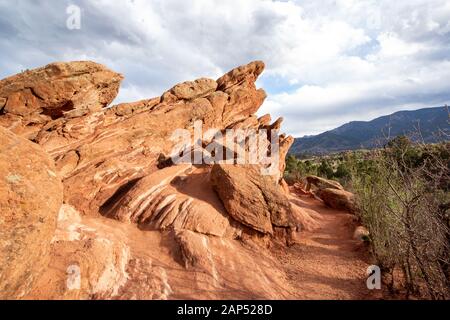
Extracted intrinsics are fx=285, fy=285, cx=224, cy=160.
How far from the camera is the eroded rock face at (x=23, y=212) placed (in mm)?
5688

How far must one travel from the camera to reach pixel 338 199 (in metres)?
18.7

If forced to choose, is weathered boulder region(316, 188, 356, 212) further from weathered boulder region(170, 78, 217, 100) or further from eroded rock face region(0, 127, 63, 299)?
eroded rock face region(0, 127, 63, 299)

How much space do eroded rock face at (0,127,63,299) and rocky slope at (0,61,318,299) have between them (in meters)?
0.02

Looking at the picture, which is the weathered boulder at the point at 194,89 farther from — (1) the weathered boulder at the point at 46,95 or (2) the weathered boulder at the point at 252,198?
(2) the weathered boulder at the point at 252,198

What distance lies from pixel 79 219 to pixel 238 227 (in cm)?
593

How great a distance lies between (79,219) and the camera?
10391mm

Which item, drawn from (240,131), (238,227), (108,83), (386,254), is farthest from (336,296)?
(108,83)

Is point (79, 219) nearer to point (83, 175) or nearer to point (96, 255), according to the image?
point (83, 175)

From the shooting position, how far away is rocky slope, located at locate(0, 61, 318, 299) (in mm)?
6508

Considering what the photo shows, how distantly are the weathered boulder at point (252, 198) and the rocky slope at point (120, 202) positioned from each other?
48 mm

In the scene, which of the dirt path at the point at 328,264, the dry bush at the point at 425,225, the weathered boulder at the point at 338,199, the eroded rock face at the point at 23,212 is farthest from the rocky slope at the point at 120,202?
the weathered boulder at the point at 338,199

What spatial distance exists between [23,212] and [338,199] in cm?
1723

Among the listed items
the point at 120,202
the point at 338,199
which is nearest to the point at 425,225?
the point at 120,202

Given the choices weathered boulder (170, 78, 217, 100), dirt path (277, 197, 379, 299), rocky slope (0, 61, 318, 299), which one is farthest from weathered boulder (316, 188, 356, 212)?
weathered boulder (170, 78, 217, 100)
